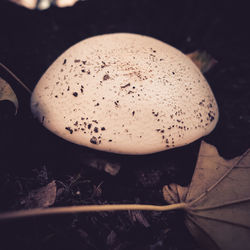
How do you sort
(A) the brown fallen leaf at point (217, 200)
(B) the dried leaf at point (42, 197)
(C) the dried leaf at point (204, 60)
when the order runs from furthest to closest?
(C) the dried leaf at point (204, 60) < (B) the dried leaf at point (42, 197) < (A) the brown fallen leaf at point (217, 200)

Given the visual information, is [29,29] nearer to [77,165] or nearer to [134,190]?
[77,165]

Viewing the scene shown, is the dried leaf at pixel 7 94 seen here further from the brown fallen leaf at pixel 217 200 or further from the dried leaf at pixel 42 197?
the brown fallen leaf at pixel 217 200

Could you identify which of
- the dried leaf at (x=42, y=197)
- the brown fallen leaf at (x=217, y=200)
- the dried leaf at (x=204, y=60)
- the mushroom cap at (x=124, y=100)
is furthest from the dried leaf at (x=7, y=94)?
the dried leaf at (x=204, y=60)

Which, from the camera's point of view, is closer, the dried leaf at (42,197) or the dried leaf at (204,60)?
the dried leaf at (42,197)

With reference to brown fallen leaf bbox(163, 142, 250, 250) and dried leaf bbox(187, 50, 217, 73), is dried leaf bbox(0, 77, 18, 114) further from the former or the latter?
dried leaf bbox(187, 50, 217, 73)

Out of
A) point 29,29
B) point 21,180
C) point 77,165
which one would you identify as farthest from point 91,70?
point 29,29

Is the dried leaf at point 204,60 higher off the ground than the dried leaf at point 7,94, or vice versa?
the dried leaf at point 204,60

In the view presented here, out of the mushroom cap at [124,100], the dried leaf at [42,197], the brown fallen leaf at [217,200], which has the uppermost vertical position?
the mushroom cap at [124,100]
